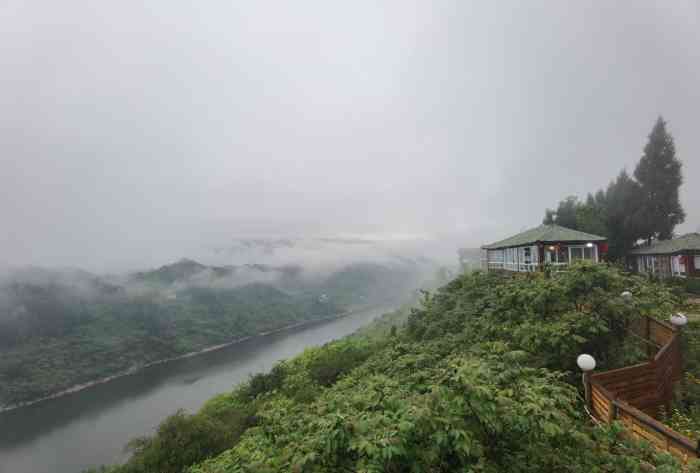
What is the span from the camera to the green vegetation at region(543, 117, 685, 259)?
29172mm

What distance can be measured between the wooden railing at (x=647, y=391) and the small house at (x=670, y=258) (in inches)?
811

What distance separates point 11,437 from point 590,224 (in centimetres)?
10470

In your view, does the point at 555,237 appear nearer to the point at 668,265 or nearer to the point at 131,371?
the point at 668,265

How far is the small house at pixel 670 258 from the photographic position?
22.0 meters

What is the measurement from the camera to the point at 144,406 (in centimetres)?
6644

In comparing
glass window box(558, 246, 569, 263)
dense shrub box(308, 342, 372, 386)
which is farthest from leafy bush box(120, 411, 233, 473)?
glass window box(558, 246, 569, 263)

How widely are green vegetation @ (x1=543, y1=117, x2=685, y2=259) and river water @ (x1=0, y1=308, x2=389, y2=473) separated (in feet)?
197

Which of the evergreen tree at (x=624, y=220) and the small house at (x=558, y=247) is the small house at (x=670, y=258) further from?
the small house at (x=558, y=247)

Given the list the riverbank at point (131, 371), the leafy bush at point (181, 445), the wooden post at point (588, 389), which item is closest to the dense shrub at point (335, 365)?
the leafy bush at point (181, 445)

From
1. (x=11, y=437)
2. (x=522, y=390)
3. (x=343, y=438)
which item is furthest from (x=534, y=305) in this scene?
(x=11, y=437)

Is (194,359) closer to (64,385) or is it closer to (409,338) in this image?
(64,385)

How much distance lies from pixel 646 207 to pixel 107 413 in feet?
323

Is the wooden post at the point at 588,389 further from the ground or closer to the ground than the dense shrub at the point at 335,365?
further from the ground

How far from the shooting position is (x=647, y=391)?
22.8 ft
